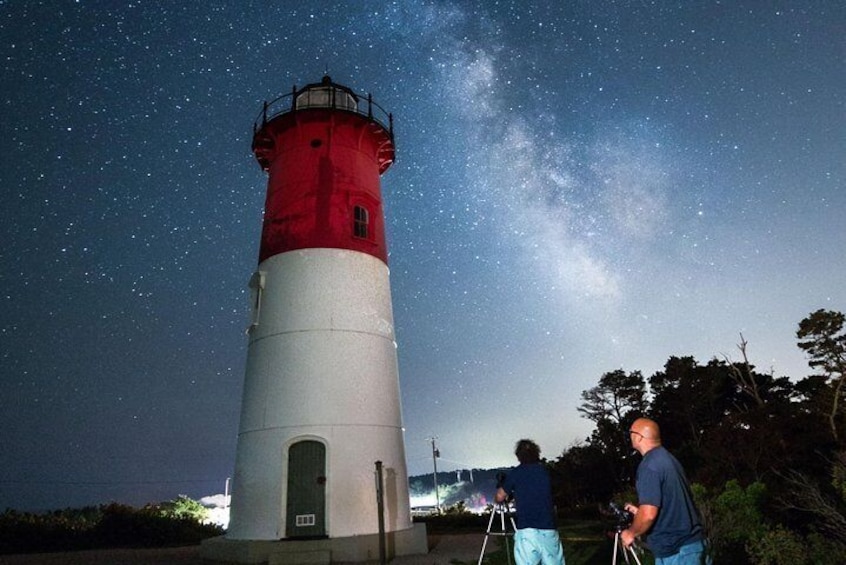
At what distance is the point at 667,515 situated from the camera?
4215 millimetres

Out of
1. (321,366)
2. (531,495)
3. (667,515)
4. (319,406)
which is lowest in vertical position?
(667,515)

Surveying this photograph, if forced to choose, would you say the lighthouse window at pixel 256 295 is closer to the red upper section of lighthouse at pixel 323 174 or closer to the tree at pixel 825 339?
the red upper section of lighthouse at pixel 323 174

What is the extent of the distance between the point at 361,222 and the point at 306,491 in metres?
6.78

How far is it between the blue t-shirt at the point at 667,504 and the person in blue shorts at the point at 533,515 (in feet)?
5.14

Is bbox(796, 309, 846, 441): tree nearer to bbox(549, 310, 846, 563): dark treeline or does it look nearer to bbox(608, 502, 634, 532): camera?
bbox(549, 310, 846, 563): dark treeline

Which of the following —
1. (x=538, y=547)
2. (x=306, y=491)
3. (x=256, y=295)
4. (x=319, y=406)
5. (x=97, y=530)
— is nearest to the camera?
(x=538, y=547)

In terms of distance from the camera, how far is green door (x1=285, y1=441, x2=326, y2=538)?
446 inches

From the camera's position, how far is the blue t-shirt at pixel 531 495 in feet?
19.0

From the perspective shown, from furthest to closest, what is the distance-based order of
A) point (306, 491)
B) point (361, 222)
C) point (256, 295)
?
point (361, 222) < point (256, 295) < point (306, 491)

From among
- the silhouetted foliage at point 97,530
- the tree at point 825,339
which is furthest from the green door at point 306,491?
the tree at point 825,339

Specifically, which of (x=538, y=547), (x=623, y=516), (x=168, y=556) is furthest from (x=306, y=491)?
(x=623, y=516)

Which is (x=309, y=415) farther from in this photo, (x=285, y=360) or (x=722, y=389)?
(x=722, y=389)

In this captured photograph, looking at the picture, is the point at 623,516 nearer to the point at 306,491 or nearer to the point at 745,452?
the point at 306,491

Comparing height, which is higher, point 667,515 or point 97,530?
point 97,530
